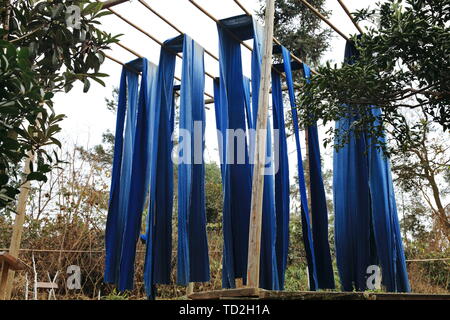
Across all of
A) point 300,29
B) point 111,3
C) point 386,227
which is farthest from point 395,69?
point 300,29

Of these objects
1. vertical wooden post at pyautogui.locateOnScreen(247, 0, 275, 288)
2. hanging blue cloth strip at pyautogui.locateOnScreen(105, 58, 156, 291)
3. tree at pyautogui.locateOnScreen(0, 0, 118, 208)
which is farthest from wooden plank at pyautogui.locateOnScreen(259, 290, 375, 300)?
hanging blue cloth strip at pyautogui.locateOnScreen(105, 58, 156, 291)

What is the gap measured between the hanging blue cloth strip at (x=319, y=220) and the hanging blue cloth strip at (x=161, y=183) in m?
1.40

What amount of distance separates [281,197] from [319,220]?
1.55 ft

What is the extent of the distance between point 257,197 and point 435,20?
1.71 m

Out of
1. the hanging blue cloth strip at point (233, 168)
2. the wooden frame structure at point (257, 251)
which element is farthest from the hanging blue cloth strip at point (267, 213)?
the wooden frame structure at point (257, 251)

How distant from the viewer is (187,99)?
16.1ft

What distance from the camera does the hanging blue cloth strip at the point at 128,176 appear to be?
512cm

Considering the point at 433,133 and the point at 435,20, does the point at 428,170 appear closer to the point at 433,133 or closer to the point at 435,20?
the point at 433,133

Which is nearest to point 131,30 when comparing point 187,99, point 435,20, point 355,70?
point 187,99

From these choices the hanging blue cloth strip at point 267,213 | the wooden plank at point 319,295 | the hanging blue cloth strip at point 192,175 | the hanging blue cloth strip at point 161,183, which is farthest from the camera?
the hanging blue cloth strip at point 161,183

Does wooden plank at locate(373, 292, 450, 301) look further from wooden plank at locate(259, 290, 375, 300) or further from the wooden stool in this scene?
the wooden stool

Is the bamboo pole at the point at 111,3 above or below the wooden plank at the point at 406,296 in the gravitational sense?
above

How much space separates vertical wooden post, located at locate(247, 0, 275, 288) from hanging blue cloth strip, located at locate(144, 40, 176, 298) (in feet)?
4.69

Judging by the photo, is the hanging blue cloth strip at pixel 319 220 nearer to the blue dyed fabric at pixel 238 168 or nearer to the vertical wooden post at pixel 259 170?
the blue dyed fabric at pixel 238 168
